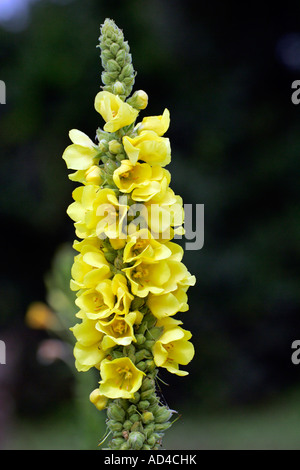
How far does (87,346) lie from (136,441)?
28 centimetres

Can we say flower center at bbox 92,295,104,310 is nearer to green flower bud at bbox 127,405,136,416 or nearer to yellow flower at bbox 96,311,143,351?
yellow flower at bbox 96,311,143,351

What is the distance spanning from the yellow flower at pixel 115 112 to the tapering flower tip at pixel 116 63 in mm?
42

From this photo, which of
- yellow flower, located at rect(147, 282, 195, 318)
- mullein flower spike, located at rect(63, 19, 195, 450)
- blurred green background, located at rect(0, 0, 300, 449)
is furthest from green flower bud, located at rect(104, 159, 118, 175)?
blurred green background, located at rect(0, 0, 300, 449)

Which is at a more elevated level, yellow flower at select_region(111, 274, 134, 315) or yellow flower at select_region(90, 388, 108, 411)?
yellow flower at select_region(111, 274, 134, 315)

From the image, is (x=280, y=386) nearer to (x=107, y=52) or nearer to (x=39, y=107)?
(x=39, y=107)

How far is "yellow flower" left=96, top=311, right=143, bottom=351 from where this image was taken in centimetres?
139

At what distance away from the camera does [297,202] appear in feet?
34.3

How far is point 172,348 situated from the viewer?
4.98 ft

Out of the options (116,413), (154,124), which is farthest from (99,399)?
(154,124)

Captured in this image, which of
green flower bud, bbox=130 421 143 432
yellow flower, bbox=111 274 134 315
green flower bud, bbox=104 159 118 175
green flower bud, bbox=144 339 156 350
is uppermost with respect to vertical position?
green flower bud, bbox=104 159 118 175

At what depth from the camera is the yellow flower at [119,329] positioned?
4.58 ft

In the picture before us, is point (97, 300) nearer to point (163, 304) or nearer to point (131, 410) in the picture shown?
point (163, 304)

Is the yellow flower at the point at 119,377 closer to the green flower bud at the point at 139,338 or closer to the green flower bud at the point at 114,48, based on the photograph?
the green flower bud at the point at 139,338

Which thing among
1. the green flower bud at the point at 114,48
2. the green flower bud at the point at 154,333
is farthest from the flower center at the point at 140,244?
the green flower bud at the point at 114,48
